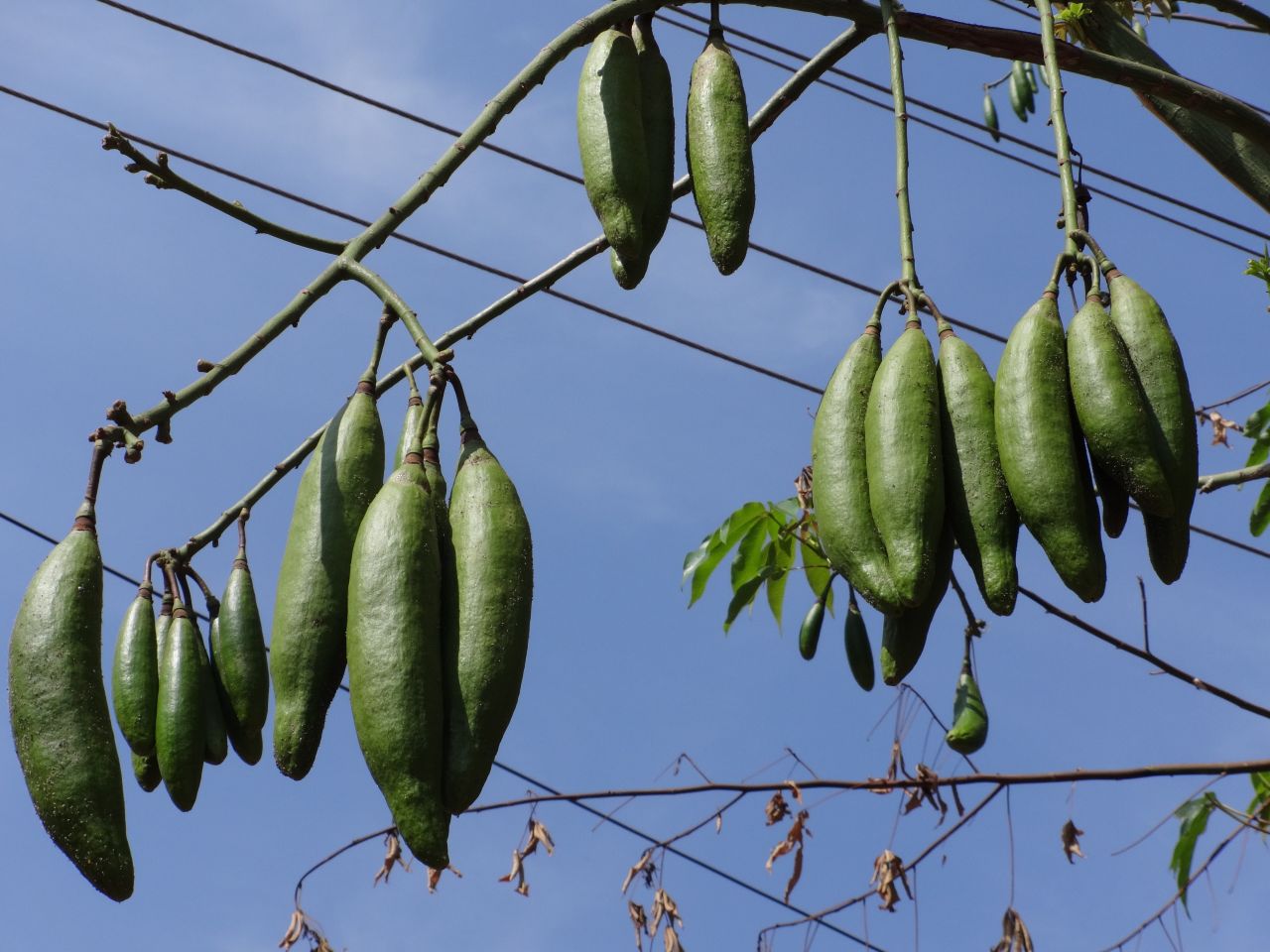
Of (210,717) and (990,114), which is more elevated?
(990,114)

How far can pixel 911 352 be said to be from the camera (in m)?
2.14

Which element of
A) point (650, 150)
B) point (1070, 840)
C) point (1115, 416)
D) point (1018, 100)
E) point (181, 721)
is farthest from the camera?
point (1018, 100)

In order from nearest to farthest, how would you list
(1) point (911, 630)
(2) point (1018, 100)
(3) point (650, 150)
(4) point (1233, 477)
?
(1) point (911, 630) < (3) point (650, 150) < (4) point (1233, 477) < (2) point (1018, 100)

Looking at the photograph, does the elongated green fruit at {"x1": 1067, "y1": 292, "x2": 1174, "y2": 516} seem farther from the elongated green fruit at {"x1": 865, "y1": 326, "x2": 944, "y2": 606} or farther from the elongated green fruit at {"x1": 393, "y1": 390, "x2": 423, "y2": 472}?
the elongated green fruit at {"x1": 393, "y1": 390, "x2": 423, "y2": 472}

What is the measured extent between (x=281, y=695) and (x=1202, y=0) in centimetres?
292

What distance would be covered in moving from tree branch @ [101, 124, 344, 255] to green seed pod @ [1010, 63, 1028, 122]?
206 inches

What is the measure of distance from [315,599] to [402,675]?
0.23 m

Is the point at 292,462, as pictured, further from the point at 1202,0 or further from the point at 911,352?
the point at 1202,0

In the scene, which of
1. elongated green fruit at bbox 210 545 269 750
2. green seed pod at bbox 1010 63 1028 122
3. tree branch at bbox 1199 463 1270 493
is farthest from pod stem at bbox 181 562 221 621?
green seed pod at bbox 1010 63 1028 122

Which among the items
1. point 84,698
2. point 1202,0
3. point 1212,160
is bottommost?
point 84,698

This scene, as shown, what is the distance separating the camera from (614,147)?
2.30 m

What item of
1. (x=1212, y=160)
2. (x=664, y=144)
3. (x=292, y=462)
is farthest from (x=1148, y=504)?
(x=1212, y=160)

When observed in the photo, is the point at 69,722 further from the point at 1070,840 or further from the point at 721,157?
the point at 1070,840

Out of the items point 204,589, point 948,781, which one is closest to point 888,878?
point 948,781
